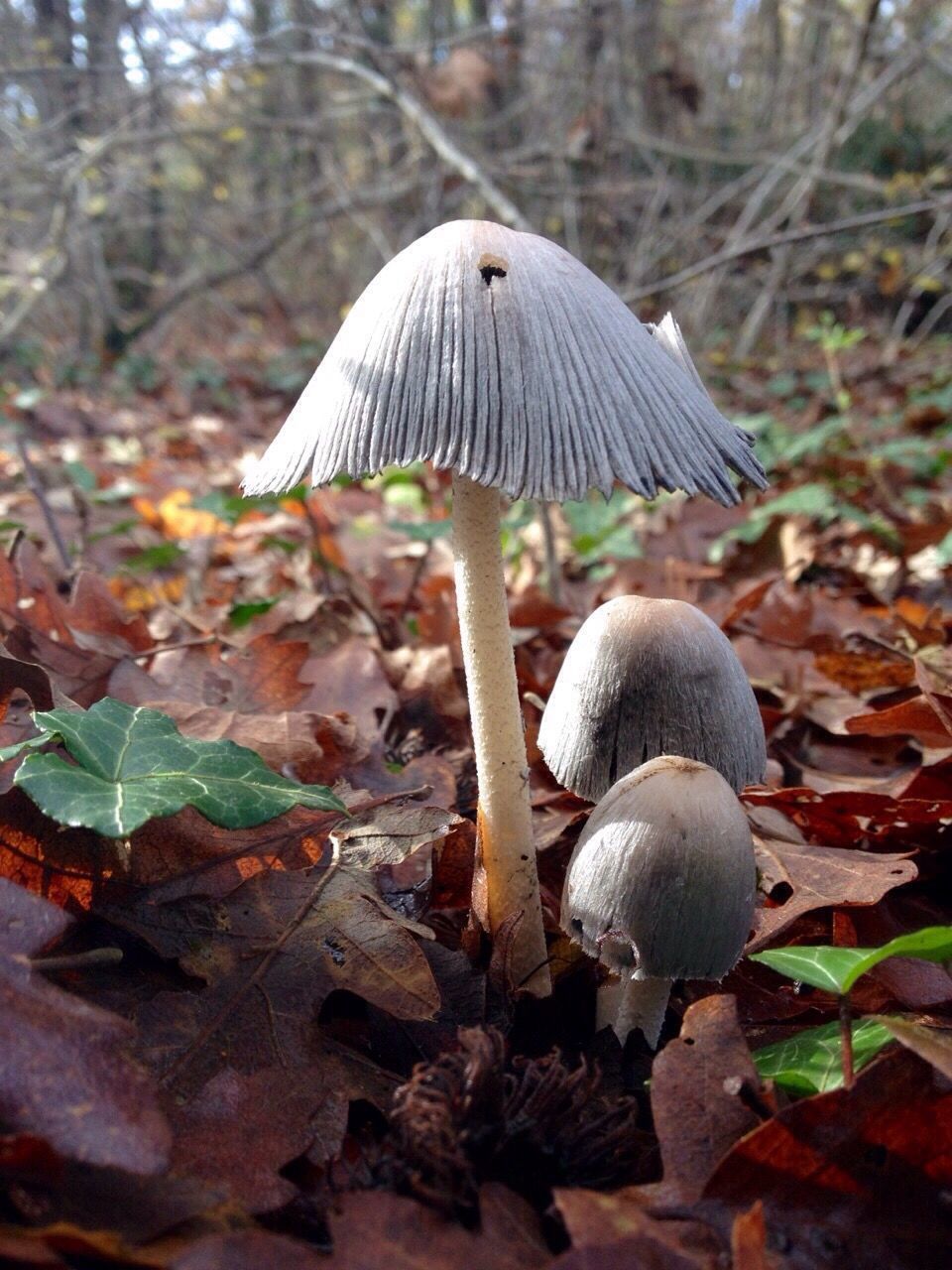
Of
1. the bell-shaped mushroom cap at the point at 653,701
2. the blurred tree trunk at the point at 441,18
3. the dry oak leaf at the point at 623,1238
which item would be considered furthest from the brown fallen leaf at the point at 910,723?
the blurred tree trunk at the point at 441,18

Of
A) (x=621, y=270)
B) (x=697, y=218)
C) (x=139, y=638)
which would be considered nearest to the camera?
(x=139, y=638)

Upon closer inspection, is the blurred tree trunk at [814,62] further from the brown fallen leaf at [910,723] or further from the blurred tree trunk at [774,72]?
the brown fallen leaf at [910,723]

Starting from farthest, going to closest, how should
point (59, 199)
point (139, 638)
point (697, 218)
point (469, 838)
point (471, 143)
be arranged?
point (471, 143) → point (697, 218) → point (59, 199) → point (139, 638) → point (469, 838)

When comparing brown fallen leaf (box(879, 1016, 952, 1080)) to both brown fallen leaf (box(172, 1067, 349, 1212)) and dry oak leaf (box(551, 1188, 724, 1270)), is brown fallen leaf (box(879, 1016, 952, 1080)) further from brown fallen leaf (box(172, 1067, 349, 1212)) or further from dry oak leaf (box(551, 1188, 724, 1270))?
brown fallen leaf (box(172, 1067, 349, 1212))

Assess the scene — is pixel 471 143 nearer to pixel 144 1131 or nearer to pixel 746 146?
pixel 746 146

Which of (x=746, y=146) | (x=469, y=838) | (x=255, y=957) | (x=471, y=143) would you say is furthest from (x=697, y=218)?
(x=255, y=957)

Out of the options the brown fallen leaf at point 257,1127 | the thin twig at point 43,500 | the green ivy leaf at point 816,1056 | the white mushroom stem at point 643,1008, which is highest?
the thin twig at point 43,500

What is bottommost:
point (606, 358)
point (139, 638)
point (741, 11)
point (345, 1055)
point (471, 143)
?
point (345, 1055)

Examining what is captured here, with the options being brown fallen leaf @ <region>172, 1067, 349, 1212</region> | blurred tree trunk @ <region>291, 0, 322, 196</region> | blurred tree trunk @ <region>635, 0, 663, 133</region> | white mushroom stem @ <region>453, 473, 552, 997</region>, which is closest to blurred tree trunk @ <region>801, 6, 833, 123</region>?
blurred tree trunk @ <region>635, 0, 663, 133</region>
